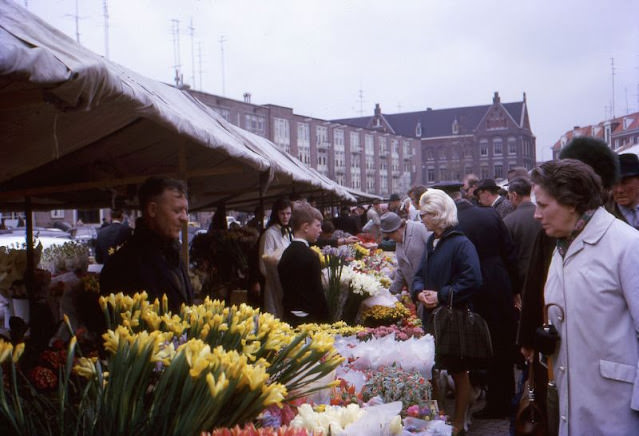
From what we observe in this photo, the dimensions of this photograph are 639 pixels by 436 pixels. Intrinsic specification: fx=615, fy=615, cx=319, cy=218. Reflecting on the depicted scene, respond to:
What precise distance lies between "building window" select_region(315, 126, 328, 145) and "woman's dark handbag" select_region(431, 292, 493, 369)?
6816 centimetres

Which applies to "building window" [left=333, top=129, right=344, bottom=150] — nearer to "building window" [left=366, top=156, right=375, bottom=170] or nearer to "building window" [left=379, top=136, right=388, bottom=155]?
"building window" [left=366, top=156, right=375, bottom=170]

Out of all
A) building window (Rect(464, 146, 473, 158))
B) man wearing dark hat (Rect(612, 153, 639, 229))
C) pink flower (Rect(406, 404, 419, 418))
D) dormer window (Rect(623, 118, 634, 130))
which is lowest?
pink flower (Rect(406, 404, 419, 418))

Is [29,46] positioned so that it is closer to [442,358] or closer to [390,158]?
[442,358]

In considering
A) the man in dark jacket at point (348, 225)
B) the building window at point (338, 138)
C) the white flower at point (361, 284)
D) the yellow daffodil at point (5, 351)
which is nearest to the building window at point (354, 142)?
the building window at point (338, 138)

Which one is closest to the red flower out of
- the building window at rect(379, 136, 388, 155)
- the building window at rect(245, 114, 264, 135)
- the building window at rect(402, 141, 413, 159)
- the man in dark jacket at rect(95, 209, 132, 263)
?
the man in dark jacket at rect(95, 209, 132, 263)

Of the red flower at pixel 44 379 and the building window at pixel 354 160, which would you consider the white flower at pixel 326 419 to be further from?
the building window at pixel 354 160

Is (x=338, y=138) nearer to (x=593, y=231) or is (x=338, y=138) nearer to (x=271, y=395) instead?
(x=593, y=231)

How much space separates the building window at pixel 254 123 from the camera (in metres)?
58.5

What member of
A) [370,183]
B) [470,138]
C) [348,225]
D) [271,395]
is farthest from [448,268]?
[470,138]

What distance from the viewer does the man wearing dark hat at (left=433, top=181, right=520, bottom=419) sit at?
547 centimetres

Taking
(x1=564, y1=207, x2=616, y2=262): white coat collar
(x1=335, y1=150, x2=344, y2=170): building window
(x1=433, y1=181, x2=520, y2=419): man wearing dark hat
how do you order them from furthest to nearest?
(x1=335, y1=150, x2=344, y2=170): building window < (x1=433, y1=181, x2=520, y2=419): man wearing dark hat < (x1=564, y1=207, x2=616, y2=262): white coat collar

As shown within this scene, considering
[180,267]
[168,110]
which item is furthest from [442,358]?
[168,110]

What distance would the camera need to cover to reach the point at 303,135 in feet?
228

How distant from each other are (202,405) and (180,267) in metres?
1.62
